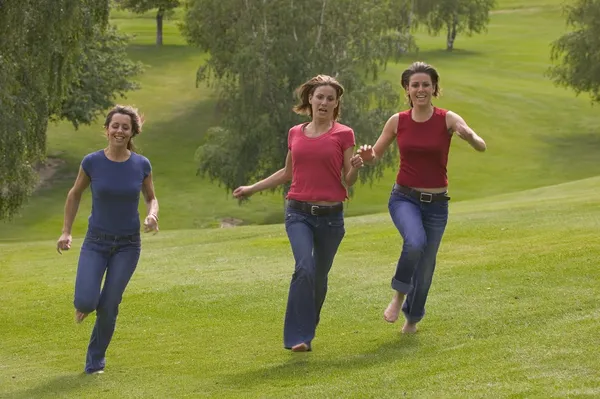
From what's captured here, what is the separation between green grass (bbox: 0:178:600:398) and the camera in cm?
972

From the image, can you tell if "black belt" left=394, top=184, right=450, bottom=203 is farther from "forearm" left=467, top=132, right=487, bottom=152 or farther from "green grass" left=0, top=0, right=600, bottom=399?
"green grass" left=0, top=0, right=600, bottom=399

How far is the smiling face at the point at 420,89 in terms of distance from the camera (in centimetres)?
1089

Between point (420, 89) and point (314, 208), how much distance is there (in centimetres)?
147

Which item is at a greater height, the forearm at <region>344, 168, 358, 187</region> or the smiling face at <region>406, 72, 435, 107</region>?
the smiling face at <region>406, 72, 435, 107</region>

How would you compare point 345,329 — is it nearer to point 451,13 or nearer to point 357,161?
point 357,161

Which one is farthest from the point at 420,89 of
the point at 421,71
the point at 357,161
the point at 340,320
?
the point at 340,320

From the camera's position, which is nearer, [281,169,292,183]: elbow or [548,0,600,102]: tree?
[281,169,292,183]: elbow

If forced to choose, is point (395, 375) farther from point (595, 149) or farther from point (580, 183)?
point (595, 149)

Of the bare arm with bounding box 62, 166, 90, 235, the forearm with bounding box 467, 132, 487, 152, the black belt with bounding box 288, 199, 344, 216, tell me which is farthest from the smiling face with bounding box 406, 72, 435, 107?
the bare arm with bounding box 62, 166, 90, 235

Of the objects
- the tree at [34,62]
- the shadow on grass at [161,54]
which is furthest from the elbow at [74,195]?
the shadow on grass at [161,54]

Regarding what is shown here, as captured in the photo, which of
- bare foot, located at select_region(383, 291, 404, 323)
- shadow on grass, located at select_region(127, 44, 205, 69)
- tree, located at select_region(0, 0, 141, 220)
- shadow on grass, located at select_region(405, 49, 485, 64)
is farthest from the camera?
shadow on grass, located at select_region(405, 49, 485, 64)

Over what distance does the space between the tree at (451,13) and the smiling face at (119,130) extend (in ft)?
257

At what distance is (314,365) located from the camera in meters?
10.8

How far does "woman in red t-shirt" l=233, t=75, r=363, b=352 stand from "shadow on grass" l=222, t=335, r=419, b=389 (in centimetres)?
46
